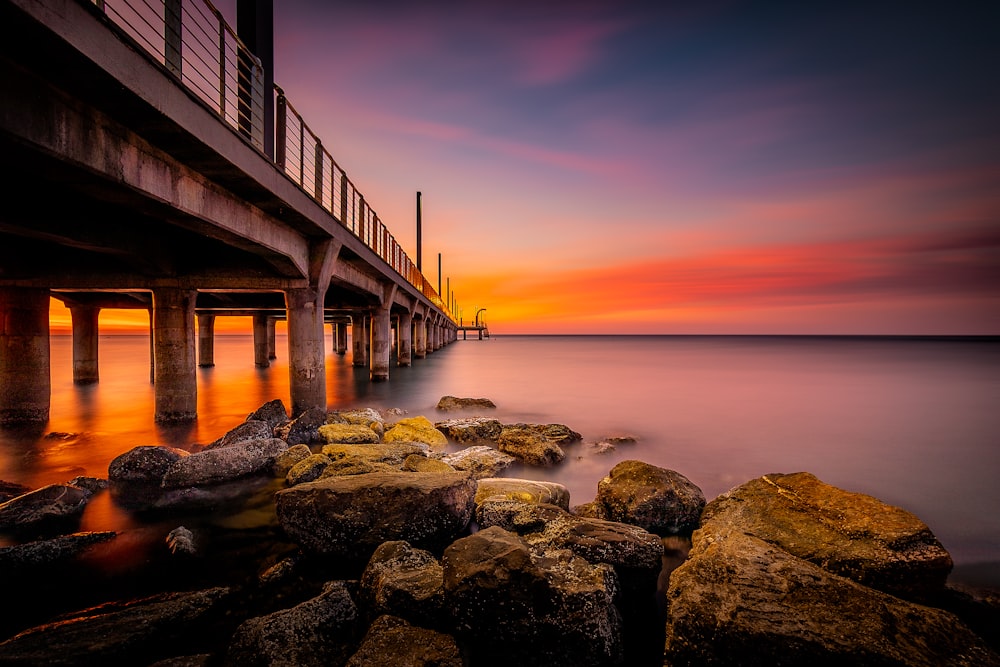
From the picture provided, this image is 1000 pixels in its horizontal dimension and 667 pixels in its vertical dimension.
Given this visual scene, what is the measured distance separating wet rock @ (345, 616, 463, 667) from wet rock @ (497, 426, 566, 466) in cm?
532

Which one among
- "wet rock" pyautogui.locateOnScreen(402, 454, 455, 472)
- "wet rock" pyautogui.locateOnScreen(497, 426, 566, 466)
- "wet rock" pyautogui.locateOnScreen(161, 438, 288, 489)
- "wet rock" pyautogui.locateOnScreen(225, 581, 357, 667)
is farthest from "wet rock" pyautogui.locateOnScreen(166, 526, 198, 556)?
"wet rock" pyautogui.locateOnScreen(497, 426, 566, 466)

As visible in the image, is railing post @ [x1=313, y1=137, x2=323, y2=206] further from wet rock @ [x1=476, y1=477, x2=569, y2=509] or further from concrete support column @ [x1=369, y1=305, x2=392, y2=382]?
concrete support column @ [x1=369, y1=305, x2=392, y2=382]

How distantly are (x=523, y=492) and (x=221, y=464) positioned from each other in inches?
186

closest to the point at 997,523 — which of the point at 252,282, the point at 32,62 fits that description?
the point at 32,62

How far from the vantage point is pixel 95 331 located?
18547 mm

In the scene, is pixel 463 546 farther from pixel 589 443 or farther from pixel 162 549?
pixel 589 443

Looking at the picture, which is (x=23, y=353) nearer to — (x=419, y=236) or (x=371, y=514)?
(x=371, y=514)

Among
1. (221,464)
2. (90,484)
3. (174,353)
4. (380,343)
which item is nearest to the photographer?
(90,484)

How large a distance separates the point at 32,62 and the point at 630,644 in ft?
22.1

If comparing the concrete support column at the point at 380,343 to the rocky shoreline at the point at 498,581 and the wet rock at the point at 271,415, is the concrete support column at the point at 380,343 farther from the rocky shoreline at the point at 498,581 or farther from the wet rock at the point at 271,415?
the rocky shoreline at the point at 498,581

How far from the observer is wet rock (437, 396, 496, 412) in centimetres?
1444

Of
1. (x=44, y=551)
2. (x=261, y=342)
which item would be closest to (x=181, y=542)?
(x=44, y=551)

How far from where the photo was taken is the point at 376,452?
704 cm

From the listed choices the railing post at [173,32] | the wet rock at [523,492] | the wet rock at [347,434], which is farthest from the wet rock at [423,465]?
the railing post at [173,32]
